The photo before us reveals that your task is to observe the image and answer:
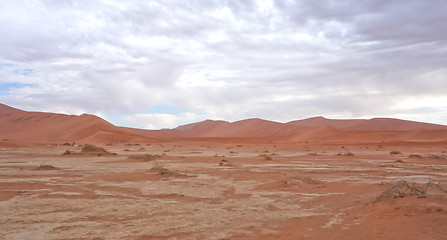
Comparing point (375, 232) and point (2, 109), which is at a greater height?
point (2, 109)

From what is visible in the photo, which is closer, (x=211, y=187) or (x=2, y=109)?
(x=211, y=187)

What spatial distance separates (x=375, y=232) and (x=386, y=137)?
7811cm

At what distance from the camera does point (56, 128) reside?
87.0 meters

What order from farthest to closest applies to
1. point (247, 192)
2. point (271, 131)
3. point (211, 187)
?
point (271, 131) < point (211, 187) < point (247, 192)

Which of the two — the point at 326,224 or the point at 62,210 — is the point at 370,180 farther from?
the point at 62,210

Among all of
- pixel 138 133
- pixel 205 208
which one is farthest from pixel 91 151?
pixel 138 133

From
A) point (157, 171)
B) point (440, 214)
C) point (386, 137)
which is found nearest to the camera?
point (440, 214)

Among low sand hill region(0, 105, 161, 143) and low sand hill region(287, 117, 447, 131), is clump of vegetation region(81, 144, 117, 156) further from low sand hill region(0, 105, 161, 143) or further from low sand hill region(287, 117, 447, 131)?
low sand hill region(287, 117, 447, 131)

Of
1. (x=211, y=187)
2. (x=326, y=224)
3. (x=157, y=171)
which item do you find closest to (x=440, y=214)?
(x=326, y=224)

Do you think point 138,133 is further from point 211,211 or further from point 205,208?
point 211,211

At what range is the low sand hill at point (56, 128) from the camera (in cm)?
7526

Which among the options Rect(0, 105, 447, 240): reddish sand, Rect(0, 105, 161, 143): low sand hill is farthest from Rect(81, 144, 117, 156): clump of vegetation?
Rect(0, 105, 161, 143): low sand hill

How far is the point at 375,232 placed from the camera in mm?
6363

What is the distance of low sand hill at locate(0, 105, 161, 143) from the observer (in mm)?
75256
